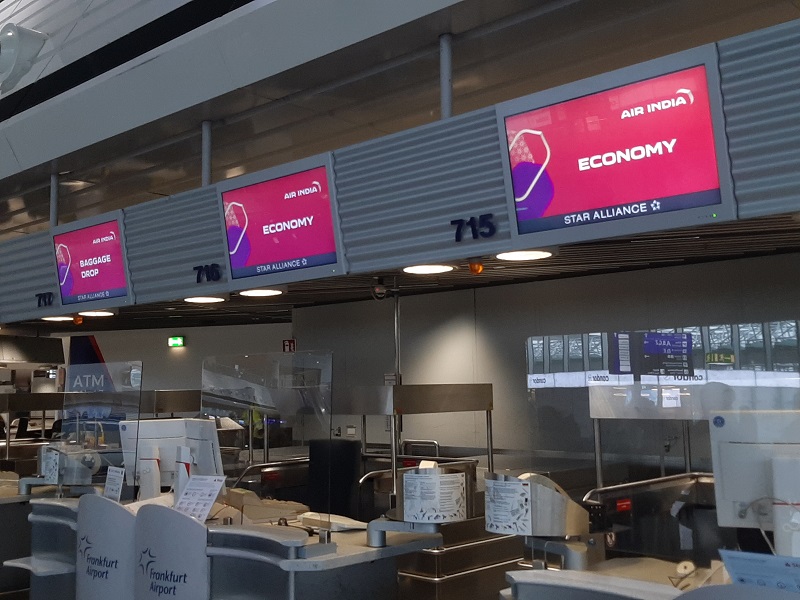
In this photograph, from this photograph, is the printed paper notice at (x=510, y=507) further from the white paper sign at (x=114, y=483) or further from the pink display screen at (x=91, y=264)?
the pink display screen at (x=91, y=264)

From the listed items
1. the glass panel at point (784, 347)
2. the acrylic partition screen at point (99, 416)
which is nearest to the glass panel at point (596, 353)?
the glass panel at point (784, 347)

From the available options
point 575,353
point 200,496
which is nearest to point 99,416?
point 200,496

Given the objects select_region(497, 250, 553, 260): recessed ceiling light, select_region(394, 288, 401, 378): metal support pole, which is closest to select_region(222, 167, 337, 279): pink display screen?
select_region(497, 250, 553, 260): recessed ceiling light

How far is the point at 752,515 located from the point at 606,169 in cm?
116

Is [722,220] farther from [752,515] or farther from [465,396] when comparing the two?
[465,396]

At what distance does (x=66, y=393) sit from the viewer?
485cm

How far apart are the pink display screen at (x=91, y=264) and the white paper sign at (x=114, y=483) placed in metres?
1.00

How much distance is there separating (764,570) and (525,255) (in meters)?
1.49

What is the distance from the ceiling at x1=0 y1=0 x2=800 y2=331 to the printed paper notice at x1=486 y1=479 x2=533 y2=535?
892 mm

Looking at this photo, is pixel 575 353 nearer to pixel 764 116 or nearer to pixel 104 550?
pixel 764 116

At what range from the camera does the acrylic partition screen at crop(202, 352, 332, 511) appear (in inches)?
136

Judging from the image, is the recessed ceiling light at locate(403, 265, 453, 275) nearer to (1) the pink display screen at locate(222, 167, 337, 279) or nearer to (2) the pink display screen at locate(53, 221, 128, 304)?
(1) the pink display screen at locate(222, 167, 337, 279)

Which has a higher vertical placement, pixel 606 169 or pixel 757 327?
pixel 606 169

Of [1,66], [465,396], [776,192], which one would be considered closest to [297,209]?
[465,396]
